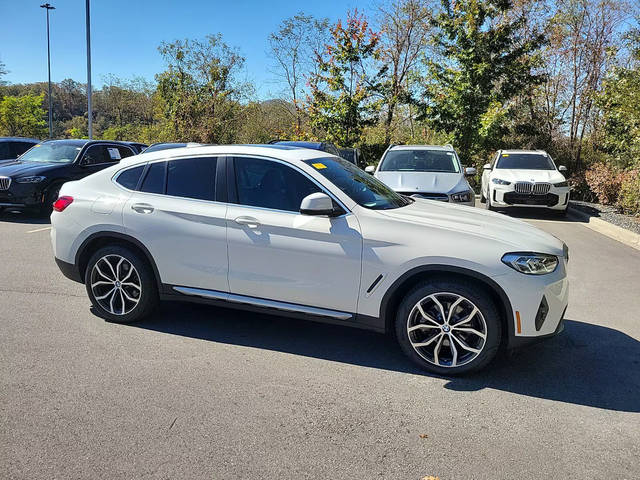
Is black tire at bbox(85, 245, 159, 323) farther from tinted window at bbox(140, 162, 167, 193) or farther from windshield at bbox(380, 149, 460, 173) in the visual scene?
windshield at bbox(380, 149, 460, 173)

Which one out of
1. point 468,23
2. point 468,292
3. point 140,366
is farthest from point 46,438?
point 468,23

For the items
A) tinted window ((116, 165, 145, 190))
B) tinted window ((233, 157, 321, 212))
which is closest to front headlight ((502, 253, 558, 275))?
tinted window ((233, 157, 321, 212))

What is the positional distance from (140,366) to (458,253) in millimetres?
2513

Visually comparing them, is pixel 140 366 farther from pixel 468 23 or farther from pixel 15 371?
pixel 468 23

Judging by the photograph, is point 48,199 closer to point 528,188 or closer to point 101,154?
point 101,154

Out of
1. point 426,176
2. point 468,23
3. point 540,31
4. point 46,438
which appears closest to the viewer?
point 46,438

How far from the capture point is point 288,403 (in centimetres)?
346

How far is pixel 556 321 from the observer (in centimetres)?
381

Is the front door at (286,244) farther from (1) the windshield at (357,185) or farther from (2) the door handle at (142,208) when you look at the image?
(2) the door handle at (142,208)

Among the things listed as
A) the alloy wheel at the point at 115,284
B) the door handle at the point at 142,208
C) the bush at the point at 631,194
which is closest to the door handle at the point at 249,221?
the door handle at the point at 142,208

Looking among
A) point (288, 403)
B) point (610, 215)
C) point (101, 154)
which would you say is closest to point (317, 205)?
point (288, 403)

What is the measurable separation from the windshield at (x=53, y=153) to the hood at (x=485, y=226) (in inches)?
388

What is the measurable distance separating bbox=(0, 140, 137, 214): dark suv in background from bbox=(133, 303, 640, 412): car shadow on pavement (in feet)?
23.0

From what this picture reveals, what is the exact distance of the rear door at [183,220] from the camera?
14.4ft
